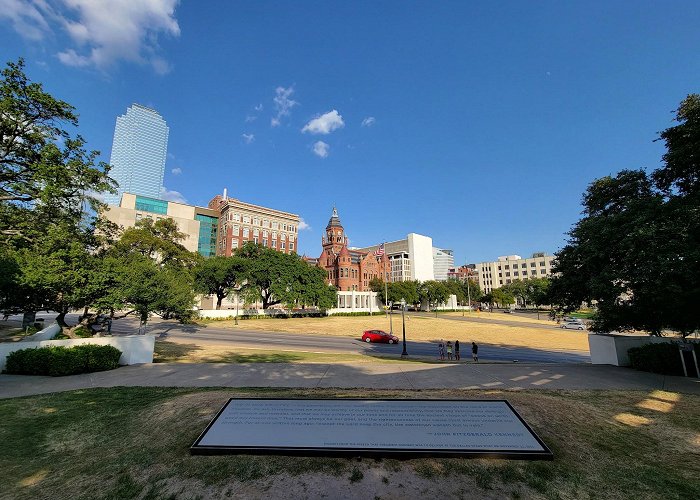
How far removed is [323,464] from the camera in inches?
228

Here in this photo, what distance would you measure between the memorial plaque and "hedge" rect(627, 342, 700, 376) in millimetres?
12839

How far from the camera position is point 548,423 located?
7422 mm

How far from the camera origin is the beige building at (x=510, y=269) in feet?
522

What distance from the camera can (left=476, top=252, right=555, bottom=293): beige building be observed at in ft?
522

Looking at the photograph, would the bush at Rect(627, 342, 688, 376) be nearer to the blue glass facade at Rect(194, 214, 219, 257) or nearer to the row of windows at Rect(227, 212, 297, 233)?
the row of windows at Rect(227, 212, 297, 233)

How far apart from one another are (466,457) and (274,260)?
192ft

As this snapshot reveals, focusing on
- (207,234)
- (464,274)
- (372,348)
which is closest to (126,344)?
(372,348)

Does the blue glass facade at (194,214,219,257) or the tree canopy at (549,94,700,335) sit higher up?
the blue glass facade at (194,214,219,257)

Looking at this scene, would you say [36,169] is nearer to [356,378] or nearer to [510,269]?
[356,378]

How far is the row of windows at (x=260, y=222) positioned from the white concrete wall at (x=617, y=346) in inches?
3369

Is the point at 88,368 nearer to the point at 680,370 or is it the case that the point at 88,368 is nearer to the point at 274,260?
the point at 680,370

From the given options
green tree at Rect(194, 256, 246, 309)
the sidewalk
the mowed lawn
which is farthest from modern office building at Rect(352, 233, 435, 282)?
the sidewalk

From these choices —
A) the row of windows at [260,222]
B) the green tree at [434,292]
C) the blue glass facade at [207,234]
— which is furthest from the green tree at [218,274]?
the green tree at [434,292]

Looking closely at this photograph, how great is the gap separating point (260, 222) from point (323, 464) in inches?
3697
